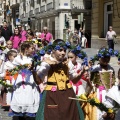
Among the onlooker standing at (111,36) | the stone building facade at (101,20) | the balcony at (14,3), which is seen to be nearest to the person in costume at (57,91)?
the onlooker standing at (111,36)

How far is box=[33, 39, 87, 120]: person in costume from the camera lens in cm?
490

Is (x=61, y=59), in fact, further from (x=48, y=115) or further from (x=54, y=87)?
(x=48, y=115)

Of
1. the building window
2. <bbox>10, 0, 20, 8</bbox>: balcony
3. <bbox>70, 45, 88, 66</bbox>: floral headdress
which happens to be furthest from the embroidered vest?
<bbox>10, 0, 20, 8</bbox>: balcony

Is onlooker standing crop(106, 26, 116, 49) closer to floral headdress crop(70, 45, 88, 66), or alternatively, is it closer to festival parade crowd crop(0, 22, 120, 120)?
festival parade crowd crop(0, 22, 120, 120)

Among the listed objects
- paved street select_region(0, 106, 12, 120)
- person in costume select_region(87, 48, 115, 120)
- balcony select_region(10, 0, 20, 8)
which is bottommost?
paved street select_region(0, 106, 12, 120)

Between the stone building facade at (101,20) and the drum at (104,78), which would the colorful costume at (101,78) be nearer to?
the drum at (104,78)

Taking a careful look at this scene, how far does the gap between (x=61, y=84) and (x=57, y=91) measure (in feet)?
0.37

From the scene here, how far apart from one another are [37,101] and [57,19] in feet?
96.0

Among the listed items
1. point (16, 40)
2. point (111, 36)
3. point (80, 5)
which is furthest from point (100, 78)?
point (80, 5)

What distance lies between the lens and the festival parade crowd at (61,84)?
16.0ft

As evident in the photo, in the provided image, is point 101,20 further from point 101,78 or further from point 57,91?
point 57,91

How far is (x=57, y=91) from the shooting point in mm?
4953

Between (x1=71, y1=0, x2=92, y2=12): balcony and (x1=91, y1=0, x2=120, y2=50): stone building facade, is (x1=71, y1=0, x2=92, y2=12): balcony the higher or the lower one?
the higher one

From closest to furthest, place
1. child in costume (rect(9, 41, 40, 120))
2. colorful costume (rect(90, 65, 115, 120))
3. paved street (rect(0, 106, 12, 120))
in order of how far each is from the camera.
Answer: colorful costume (rect(90, 65, 115, 120)) → child in costume (rect(9, 41, 40, 120)) → paved street (rect(0, 106, 12, 120))
